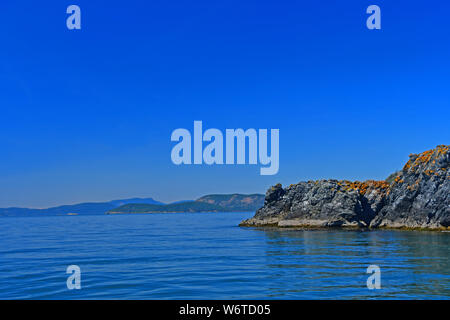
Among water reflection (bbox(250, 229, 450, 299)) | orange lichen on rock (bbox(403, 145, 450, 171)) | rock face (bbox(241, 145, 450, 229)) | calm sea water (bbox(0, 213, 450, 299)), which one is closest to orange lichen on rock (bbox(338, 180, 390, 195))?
rock face (bbox(241, 145, 450, 229))

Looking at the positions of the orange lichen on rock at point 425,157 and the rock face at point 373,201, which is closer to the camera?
the rock face at point 373,201

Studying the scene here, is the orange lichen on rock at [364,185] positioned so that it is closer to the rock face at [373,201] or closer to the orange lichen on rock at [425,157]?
the rock face at [373,201]

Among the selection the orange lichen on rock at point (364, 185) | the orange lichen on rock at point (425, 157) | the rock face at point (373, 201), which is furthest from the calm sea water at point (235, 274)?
the orange lichen on rock at point (364, 185)

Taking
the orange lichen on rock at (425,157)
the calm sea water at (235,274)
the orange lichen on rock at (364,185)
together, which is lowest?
the calm sea water at (235,274)

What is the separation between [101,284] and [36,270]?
13558mm

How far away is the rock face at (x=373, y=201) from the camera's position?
9644 cm

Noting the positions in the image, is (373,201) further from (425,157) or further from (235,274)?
(235,274)

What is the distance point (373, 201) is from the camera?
11844 centimetres

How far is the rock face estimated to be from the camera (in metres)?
96.4

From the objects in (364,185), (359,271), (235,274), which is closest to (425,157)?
(364,185)

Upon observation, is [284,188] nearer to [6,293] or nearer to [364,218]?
[364,218]

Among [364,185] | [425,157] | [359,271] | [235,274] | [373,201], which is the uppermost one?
[425,157]
